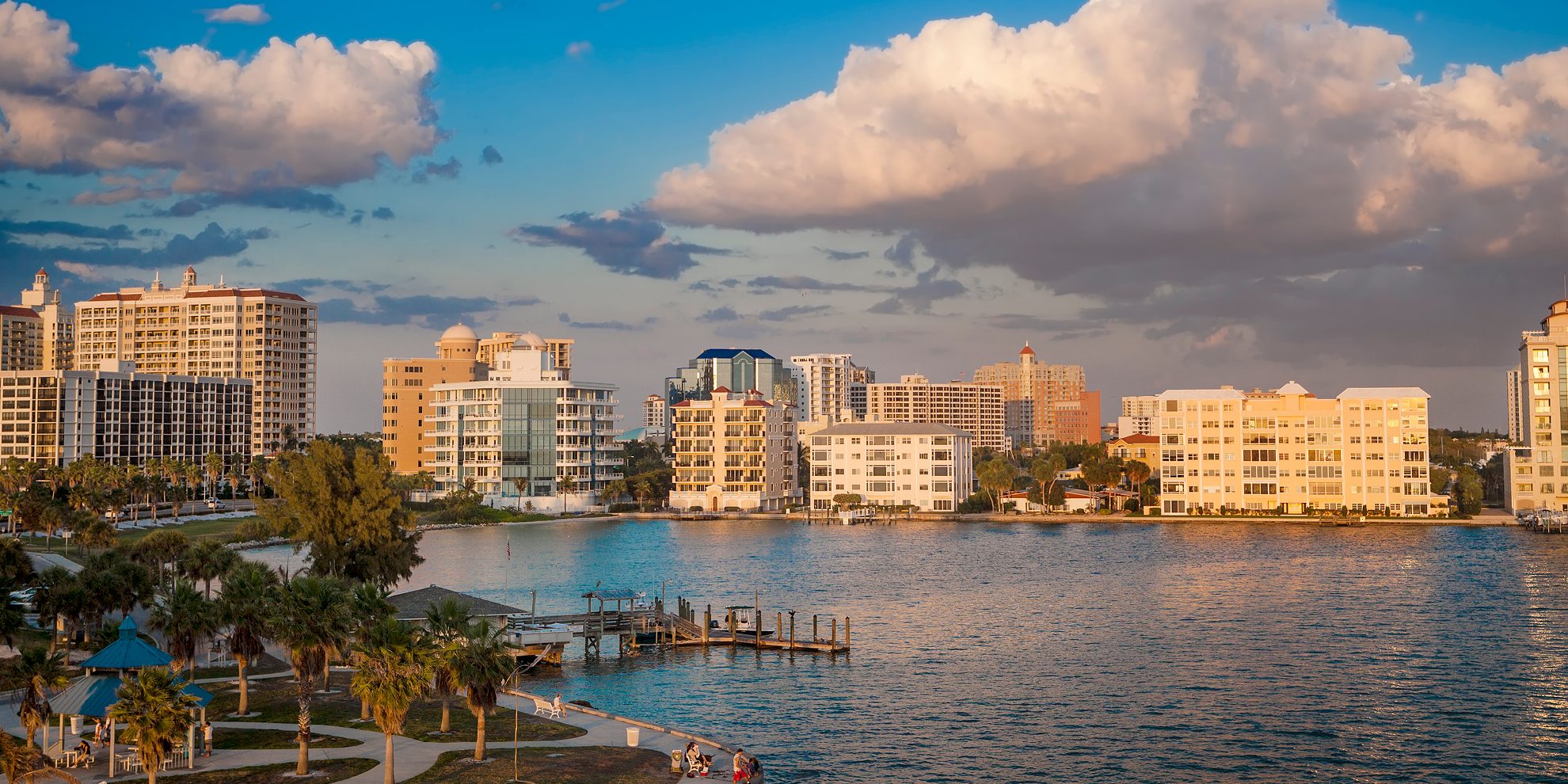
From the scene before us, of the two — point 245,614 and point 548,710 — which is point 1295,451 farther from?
point 245,614

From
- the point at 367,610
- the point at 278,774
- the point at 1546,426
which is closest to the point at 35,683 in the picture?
the point at 278,774

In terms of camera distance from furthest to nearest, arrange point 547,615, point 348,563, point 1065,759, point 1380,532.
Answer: point 1380,532
point 547,615
point 348,563
point 1065,759

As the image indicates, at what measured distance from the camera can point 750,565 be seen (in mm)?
123312

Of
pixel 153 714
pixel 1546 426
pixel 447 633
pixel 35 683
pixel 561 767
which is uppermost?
pixel 1546 426

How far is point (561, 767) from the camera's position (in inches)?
1646

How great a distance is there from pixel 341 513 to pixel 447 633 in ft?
87.0

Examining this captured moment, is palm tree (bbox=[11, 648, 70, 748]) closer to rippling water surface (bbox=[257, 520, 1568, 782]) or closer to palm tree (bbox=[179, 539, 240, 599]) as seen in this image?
rippling water surface (bbox=[257, 520, 1568, 782])

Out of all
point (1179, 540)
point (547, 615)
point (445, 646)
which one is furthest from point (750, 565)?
point (445, 646)

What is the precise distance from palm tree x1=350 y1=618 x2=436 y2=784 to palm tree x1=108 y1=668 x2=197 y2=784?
16.9 feet

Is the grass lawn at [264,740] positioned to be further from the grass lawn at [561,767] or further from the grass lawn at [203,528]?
the grass lawn at [203,528]

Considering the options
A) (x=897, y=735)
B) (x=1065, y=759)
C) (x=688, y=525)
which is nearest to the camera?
(x=1065, y=759)

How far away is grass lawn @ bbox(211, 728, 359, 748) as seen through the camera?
43.7m

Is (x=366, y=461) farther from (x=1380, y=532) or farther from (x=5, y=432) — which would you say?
(x=5, y=432)

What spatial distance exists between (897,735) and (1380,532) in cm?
12591
